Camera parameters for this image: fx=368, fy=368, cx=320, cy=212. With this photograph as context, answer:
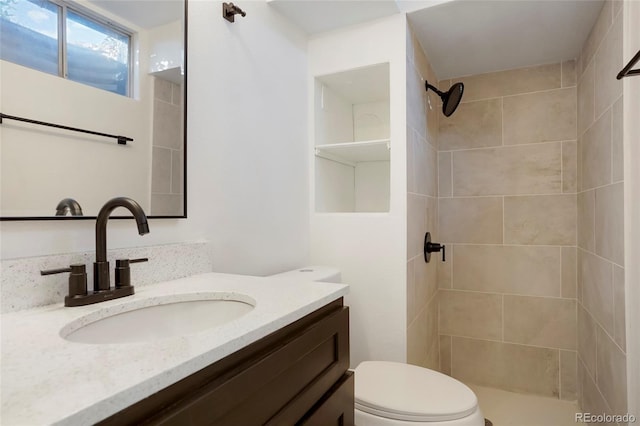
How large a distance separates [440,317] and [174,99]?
2099 millimetres

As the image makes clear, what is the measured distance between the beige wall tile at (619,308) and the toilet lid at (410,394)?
1.93ft

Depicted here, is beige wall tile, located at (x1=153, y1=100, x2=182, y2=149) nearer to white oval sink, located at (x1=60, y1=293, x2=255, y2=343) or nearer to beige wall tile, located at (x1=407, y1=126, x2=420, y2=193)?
white oval sink, located at (x1=60, y1=293, x2=255, y2=343)

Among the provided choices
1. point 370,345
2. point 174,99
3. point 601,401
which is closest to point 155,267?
point 174,99

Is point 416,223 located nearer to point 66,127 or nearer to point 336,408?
point 336,408

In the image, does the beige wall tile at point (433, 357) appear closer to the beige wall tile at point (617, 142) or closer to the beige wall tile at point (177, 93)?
the beige wall tile at point (617, 142)

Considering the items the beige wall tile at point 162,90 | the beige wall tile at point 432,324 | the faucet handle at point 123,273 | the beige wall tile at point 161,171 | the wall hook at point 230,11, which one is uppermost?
the wall hook at point 230,11

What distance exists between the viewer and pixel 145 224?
81 centimetres

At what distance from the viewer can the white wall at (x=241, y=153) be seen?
116cm

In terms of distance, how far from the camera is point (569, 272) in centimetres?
214

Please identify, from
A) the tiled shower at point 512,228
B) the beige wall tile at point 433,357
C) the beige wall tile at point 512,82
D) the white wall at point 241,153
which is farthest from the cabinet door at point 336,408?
the beige wall tile at point 512,82

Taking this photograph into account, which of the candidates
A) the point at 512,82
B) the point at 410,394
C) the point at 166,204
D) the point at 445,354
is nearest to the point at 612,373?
the point at 410,394

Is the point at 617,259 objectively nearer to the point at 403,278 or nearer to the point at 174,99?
the point at 403,278

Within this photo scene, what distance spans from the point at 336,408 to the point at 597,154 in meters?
1.64

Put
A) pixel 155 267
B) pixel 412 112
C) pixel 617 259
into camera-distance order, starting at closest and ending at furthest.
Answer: pixel 155 267
pixel 617 259
pixel 412 112
